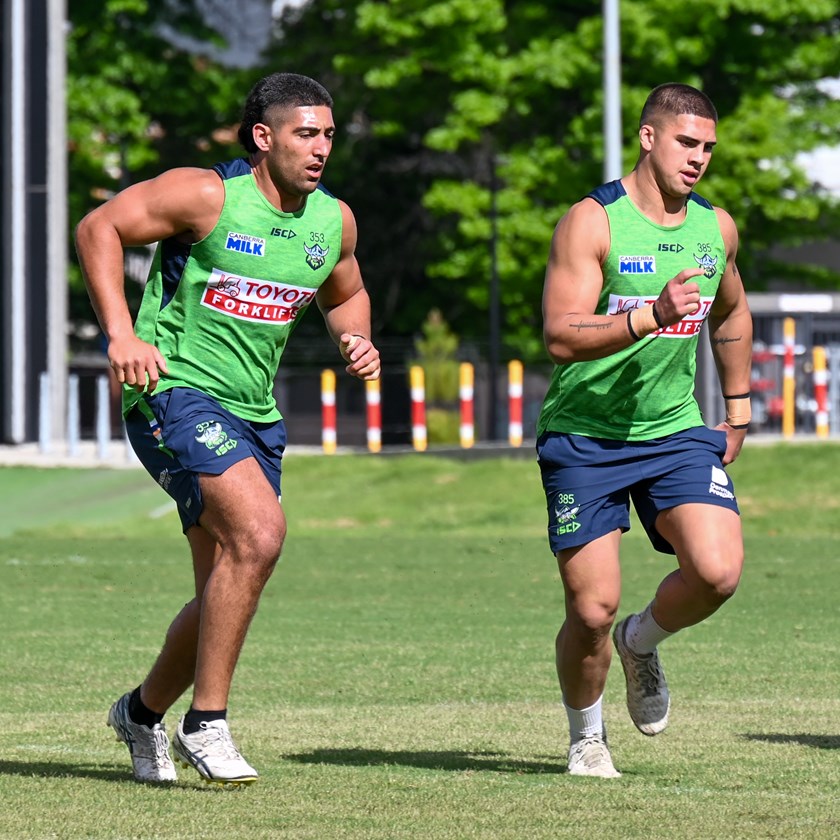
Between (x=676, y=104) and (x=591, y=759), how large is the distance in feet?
6.86

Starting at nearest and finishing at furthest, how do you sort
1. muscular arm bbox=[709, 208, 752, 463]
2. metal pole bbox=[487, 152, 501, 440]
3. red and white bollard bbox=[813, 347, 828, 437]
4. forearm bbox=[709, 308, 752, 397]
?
1. muscular arm bbox=[709, 208, 752, 463]
2. forearm bbox=[709, 308, 752, 397]
3. red and white bollard bbox=[813, 347, 828, 437]
4. metal pole bbox=[487, 152, 501, 440]

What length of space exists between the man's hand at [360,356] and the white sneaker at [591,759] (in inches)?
Result: 53.1

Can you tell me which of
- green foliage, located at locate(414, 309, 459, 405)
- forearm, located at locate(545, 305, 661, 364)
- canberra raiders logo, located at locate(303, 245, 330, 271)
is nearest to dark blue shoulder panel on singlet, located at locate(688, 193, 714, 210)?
forearm, located at locate(545, 305, 661, 364)

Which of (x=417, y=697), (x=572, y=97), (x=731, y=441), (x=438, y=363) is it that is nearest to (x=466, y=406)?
(x=438, y=363)

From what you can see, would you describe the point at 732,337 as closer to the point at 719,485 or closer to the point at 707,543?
the point at 719,485

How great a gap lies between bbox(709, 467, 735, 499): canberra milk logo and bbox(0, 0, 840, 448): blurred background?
1881 centimetres

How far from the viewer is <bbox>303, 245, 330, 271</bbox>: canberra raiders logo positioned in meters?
5.88

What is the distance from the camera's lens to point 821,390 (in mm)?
26812

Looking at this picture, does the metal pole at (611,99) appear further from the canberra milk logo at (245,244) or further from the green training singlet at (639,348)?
the canberra milk logo at (245,244)

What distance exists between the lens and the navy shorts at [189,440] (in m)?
5.64

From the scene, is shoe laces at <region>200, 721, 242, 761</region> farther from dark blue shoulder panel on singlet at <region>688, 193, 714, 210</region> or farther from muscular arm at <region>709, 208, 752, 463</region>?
dark blue shoulder panel on singlet at <region>688, 193, 714, 210</region>

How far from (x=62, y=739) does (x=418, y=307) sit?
2941cm

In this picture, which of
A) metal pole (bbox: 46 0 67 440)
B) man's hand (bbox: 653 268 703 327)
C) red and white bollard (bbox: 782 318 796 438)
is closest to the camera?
man's hand (bbox: 653 268 703 327)

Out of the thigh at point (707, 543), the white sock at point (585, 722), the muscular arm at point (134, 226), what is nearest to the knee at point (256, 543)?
the muscular arm at point (134, 226)
